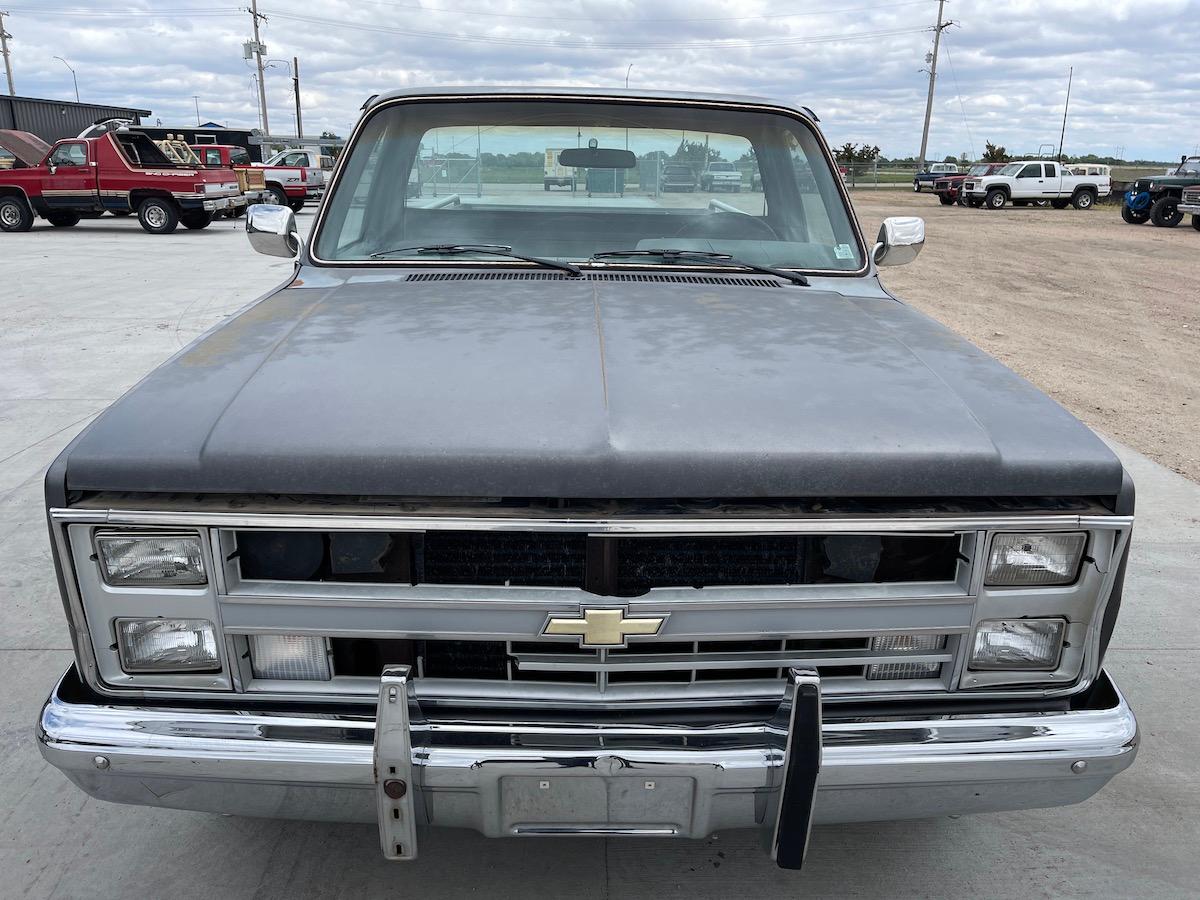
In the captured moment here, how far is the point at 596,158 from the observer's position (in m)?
3.21

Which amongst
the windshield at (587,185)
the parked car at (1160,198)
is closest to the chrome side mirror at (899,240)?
the windshield at (587,185)

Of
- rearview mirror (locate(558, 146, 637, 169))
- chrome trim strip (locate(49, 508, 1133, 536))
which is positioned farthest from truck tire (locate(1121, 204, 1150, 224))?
chrome trim strip (locate(49, 508, 1133, 536))

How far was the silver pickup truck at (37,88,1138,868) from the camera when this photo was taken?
1663 mm

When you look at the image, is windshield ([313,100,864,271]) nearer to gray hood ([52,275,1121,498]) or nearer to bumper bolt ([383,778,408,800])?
gray hood ([52,275,1121,498])

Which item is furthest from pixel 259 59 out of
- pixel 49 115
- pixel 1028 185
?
pixel 1028 185

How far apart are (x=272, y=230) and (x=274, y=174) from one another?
22327 millimetres

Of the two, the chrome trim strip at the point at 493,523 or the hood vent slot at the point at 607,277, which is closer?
the chrome trim strip at the point at 493,523

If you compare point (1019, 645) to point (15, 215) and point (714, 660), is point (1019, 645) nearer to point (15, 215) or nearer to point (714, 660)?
point (714, 660)

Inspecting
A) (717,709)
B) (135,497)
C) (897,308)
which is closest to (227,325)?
(135,497)

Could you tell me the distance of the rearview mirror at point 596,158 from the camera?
3.20 metres

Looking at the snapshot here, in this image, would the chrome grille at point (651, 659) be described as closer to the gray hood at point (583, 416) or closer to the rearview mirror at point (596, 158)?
the gray hood at point (583, 416)

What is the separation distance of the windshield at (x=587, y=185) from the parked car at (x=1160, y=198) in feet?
77.9

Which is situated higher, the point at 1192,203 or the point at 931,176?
the point at 1192,203

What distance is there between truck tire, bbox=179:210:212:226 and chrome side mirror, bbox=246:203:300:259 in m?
16.8
